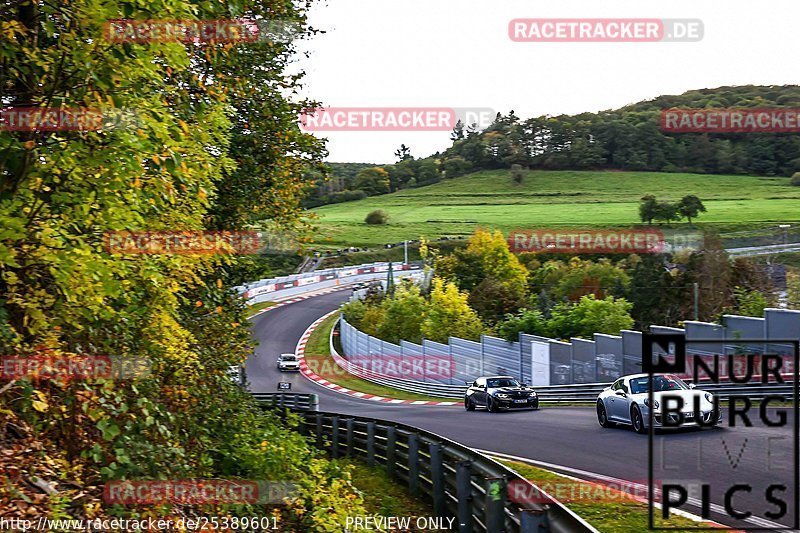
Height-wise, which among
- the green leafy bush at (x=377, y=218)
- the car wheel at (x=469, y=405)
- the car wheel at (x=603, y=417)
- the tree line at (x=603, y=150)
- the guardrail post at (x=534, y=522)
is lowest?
the car wheel at (x=469, y=405)

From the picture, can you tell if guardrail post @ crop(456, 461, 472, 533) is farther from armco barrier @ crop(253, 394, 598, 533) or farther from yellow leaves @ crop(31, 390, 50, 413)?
yellow leaves @ crop(31, 390, 50, 413)

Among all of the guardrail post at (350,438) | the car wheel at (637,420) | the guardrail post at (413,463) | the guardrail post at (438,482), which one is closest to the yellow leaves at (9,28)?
the guardrail post at (438,482)

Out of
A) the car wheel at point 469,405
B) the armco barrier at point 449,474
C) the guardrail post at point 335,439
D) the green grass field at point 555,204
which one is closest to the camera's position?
the armco barrier at point 449,474

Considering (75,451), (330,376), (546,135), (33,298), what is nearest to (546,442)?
(75,451)

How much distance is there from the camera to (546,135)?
11912cm

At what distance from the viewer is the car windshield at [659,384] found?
15.7 metres

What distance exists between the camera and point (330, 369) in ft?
201

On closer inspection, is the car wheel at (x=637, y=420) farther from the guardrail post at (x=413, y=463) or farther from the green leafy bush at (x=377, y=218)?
the green leafy bush at (x=377, y=218)

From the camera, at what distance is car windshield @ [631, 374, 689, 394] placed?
15.7 meters

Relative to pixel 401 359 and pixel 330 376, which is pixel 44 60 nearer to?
pixel 401 359

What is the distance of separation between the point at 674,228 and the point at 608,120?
40832mm

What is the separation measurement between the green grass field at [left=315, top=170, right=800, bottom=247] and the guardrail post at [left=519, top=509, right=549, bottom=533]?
256 feet

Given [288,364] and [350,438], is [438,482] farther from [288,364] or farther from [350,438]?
[288,364]

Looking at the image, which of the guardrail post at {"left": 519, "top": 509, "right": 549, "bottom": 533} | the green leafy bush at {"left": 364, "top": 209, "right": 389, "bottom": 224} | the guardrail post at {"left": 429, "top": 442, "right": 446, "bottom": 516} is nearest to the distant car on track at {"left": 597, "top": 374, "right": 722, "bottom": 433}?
the guardrail post at {"left": 429, "top": 442, "right": 446, "bottom": 516}
